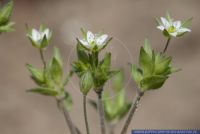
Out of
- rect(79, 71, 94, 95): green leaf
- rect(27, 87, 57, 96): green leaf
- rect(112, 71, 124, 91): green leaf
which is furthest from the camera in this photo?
rect(112, 71, 124, 91): green leaf

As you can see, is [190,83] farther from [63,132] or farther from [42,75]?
[42,75]

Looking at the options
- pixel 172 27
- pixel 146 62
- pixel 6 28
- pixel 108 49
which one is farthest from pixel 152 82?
pixel 108 49

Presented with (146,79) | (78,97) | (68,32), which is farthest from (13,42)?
(146,79)

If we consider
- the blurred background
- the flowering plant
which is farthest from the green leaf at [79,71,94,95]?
the blurred background

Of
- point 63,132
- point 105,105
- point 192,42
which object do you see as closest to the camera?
point 105,105

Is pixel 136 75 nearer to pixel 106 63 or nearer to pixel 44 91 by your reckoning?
pixel 106 63

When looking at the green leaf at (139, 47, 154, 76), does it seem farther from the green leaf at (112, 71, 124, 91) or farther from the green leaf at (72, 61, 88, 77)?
the green leaf at (112, 71, 124, 91)
